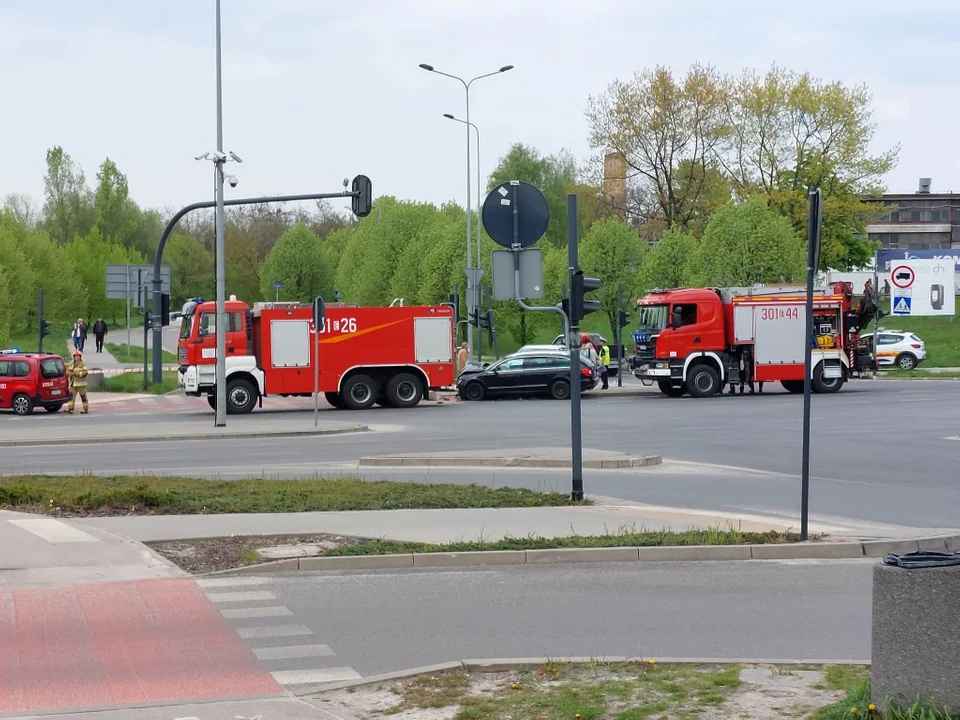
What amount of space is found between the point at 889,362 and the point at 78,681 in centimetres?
4818

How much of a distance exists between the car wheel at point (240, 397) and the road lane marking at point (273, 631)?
25.4 meters

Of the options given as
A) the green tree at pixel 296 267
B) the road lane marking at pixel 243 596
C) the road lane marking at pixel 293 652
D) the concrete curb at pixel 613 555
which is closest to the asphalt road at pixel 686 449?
the concrete curb at pixel 613 555

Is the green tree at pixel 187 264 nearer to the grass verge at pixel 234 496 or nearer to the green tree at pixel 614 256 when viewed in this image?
the green tree at pixel 614 256

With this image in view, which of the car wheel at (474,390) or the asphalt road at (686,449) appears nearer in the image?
the asphalt road at (686,449)

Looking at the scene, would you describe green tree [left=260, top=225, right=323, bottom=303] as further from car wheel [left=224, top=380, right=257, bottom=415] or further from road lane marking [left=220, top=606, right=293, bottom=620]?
road lane marking [left=220, top=606, right=293, bottom=620]

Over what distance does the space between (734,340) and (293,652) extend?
3205cm

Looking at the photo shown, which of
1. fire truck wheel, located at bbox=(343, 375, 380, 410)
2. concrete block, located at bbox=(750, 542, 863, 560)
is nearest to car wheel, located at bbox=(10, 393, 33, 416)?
fire truck wheel, located at bbox=(343, 375, 380, 410)

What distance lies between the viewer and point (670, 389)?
127ft

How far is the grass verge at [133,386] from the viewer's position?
1565 inches

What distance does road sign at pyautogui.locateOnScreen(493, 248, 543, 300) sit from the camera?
1306 cm

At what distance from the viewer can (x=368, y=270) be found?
82.9 meters

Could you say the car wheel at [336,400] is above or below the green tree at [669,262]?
below

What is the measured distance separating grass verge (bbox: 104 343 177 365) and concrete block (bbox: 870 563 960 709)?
55543 mm

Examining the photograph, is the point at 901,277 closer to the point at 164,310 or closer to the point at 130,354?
the point at 164,310
